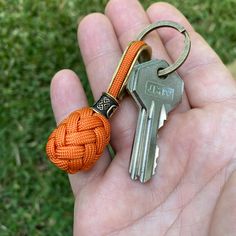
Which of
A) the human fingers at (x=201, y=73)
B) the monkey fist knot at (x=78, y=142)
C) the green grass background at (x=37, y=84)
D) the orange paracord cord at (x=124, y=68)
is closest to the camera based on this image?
the monkey fist knot at (x=78, y=142)

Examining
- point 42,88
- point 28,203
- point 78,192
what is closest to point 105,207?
point 78,192

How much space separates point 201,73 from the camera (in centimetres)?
171

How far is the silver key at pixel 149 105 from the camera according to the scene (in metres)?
1.50

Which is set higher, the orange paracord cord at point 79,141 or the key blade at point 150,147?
the orange paracord cord at point 79,141

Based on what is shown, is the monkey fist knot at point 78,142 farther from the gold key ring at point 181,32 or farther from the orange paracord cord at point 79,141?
the gold key ring at point 181,32

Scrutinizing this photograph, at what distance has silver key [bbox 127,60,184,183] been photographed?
1499mm

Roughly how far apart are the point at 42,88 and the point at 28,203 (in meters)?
0.54

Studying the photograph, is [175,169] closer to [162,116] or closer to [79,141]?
[162,116]

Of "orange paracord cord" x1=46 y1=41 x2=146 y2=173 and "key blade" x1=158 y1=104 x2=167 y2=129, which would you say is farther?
"key blade" x1=158 y1=104 x2=167 y2=129

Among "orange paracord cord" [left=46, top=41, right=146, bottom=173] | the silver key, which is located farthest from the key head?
"orange paracord cord" [left=46, top=41, right=146, bottom=173]

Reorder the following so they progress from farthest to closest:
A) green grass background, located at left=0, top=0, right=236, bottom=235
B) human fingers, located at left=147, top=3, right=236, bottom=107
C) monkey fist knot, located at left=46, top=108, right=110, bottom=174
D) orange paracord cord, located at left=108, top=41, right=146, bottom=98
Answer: green grass background, located at left=0, top=0, right=236, bottom=235
human fingers, located at left=147, top=3, right=236, bottom=107
orange paracord cord, located at left=108, top=41, right=146, bottom=98
monkey fist knot, located at left=46, top=108, right=110, bottom=174

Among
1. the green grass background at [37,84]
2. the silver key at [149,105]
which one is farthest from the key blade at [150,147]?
the green grass background at [37,84]

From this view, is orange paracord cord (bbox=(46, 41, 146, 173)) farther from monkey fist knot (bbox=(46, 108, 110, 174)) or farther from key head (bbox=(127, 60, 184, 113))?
key head (bbox=(127, 60, 184, 113))

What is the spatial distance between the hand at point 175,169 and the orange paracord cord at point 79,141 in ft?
0.37
